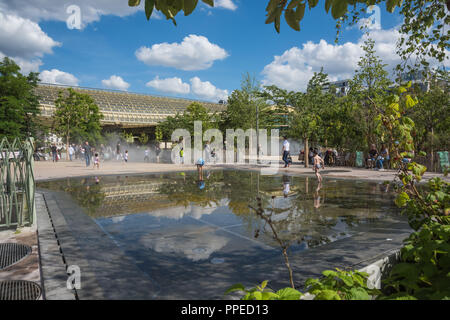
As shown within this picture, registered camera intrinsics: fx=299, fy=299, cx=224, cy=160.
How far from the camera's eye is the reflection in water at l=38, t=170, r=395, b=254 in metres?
6.11

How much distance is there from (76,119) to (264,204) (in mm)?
36624

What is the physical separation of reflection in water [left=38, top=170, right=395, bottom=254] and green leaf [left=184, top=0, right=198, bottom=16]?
3534 mm

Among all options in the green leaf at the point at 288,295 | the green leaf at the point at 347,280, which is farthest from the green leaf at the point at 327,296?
the green leaf at the point at 347,280

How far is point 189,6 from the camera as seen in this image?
1910 millimetres

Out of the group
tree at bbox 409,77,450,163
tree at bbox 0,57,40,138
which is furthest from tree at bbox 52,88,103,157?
tree at bbox 409,77,450,163

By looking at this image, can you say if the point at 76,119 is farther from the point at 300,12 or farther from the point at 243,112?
the point at 300,12

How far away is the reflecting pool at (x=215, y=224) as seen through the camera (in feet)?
13.4

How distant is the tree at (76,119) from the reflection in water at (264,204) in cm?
2798

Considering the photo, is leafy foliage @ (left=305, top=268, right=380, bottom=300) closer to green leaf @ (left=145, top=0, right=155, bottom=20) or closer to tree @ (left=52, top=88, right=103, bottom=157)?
green leaf @ (left=145, top=0, right=155, bottom=20)

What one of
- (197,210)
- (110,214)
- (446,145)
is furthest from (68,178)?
(446,145)

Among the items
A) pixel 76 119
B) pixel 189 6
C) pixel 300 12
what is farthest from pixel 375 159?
pixel 76 119
